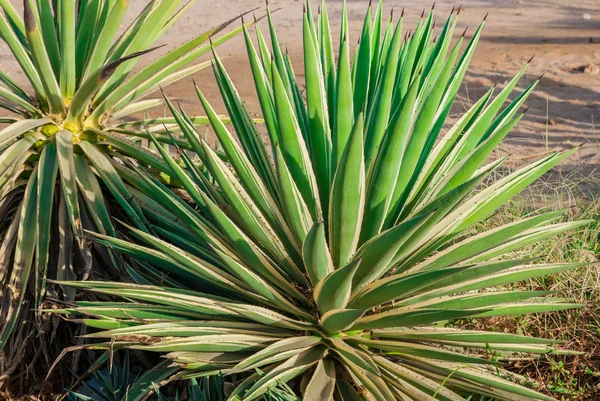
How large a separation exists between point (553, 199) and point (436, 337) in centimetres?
222

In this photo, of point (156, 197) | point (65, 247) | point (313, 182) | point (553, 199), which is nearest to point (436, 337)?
point (313, 182)

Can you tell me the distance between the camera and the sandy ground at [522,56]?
21.6 ft

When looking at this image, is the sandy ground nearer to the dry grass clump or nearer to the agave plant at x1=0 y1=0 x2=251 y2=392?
the dry grass clump

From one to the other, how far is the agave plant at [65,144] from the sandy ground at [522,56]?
82.1 inches

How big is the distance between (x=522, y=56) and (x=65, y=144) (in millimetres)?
8012

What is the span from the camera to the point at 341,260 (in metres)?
2.18

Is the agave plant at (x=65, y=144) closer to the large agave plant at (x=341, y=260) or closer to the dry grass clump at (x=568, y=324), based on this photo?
the large agave plant at (x=341, y=260)

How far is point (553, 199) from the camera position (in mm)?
4195

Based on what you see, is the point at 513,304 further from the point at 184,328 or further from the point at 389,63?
the point at 184,328

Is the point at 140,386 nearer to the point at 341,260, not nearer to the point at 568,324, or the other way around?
the point at 341,260

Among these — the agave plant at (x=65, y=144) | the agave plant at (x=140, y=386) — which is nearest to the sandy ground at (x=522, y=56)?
the agave plant at (x=65, y=144)

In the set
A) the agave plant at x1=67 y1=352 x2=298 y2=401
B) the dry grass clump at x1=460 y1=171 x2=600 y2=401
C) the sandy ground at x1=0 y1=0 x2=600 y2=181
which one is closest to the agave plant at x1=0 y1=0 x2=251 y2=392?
the agave plant at x1=67 y1=352 x2=298 y2=401

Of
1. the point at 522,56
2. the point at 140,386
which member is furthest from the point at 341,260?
the point at 522,56

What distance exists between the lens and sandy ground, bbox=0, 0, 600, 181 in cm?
659
